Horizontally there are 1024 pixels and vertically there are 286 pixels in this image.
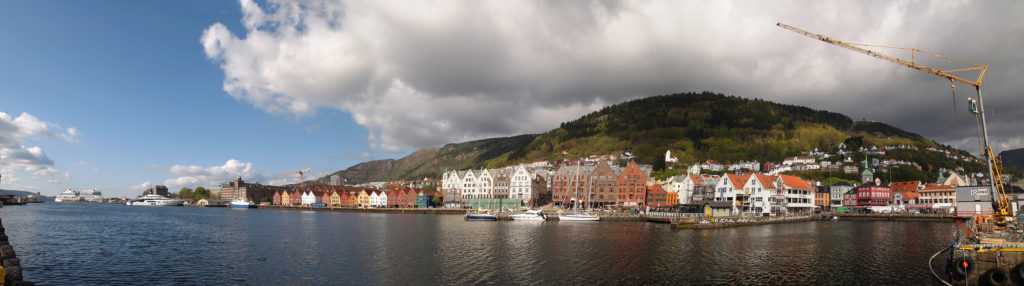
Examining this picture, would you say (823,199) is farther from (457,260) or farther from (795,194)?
(457,260)

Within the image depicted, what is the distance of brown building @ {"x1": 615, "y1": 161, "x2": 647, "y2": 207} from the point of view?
127 metres

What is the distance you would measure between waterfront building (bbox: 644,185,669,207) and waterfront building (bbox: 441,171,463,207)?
57.9 meters

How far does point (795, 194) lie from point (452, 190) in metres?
96.5

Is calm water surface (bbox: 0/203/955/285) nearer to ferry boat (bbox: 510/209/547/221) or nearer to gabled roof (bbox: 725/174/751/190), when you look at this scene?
ferry boat (bbox: 510/209/547/221)

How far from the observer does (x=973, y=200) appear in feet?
245

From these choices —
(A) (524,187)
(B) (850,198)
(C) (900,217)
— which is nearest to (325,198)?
(A) (524,187)

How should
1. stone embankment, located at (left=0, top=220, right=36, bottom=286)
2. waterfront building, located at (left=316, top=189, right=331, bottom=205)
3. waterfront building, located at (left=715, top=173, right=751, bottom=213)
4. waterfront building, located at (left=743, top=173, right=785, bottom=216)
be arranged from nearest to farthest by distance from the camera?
stone embankment, located at (left=0, top=220, right=36, bottom=286), waterfront building, located at (left=743, top=173, right=785, bottom=216), waterfront building, located at (left=715, top=173, right=751, bottom=213), waterfront building, located at (left=316, top=189, right=331, bottom=205)

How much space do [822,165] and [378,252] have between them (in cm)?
20309

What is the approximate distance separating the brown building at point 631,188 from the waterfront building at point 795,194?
99.2 ft

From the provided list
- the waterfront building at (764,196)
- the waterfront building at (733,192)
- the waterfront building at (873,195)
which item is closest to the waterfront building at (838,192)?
the waterfront building at (873,195)

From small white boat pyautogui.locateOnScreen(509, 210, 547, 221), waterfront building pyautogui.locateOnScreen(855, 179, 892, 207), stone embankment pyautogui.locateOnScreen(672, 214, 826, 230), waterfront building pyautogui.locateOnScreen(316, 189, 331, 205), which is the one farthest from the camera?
waterfront building pyautogui.locateOnScreen(316, 189, 331, 205)

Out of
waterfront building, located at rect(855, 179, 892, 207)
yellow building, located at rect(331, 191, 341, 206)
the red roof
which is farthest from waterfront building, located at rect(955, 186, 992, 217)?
yellow building, located at rect(331, 191, 341, 206)

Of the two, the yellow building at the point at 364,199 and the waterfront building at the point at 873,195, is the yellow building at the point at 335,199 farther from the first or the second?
the waterfront building at the point at 873,195

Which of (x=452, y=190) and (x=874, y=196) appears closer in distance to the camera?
(x=874, y=196)
